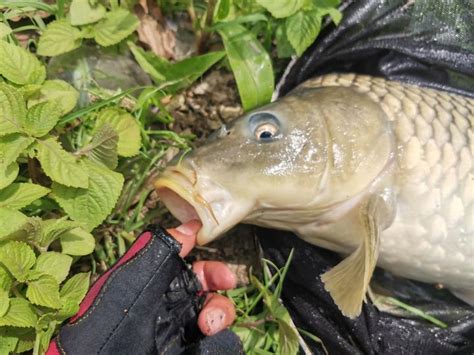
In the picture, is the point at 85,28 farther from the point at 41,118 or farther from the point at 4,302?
the point at 4,302

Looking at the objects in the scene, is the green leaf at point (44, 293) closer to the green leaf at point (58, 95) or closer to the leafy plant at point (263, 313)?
the green leaf at point (58, 95)

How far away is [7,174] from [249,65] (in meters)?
0.83

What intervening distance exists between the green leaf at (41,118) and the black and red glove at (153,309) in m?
0.40

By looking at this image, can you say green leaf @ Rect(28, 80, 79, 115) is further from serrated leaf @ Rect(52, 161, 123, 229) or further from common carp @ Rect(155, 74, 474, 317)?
common carp @ Rect(155, 74, 474, 317)

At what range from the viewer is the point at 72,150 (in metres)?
2.20

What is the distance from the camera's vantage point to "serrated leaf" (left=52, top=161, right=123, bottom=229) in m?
2.01

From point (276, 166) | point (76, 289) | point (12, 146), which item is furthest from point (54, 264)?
point (276, 166)

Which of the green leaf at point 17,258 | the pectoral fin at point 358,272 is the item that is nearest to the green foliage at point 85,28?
the green leaf at point 17,258

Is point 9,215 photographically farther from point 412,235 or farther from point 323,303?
point 412,235

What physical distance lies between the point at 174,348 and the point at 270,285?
0.39 metres

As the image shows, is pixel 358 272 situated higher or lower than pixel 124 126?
lower

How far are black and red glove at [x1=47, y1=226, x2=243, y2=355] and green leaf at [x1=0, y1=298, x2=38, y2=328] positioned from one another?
0.32 feet

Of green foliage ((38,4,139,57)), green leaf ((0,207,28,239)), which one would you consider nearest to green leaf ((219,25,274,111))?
green foliage ((38,4,139,57))

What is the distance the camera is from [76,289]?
6.33 ft
